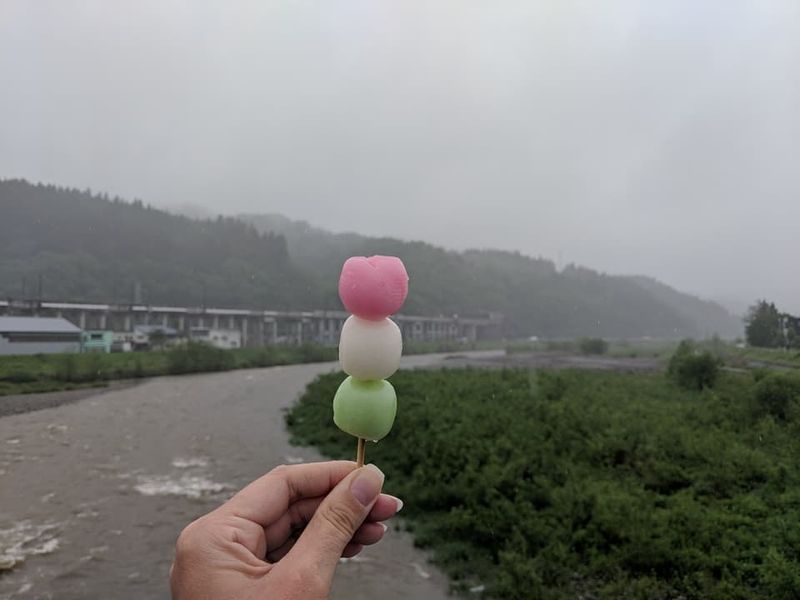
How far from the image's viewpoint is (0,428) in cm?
862

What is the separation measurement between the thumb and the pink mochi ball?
1.59ft

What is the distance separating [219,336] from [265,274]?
8355 millimetres

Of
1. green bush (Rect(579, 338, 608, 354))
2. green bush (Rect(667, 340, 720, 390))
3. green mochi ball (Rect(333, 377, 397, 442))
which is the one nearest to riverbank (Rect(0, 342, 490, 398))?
green mochi ball (Rect(333, 377, 397, 442))

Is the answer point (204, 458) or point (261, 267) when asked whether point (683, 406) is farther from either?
point (261, 267)

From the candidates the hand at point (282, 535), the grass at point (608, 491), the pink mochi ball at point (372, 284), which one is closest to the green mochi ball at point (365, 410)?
the hand at point (282, 535)

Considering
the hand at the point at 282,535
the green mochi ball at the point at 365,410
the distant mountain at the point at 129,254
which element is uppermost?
the distant mountain at the point at 129,254

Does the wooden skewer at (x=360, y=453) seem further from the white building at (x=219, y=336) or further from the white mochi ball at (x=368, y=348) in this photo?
the white building at (x=219, y=336)

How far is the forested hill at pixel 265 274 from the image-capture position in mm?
25719

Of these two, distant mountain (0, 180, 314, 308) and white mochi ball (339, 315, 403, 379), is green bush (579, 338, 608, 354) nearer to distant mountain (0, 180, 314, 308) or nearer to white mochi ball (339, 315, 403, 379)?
distant mountain (0, 180, 314, 308)

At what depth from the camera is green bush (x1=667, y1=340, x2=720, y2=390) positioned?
1293cm

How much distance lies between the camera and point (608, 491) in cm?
636

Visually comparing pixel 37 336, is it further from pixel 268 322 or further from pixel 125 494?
pixel 268 322

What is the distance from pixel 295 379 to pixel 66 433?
14.4 meters

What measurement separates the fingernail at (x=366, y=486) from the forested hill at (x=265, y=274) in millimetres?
22927
